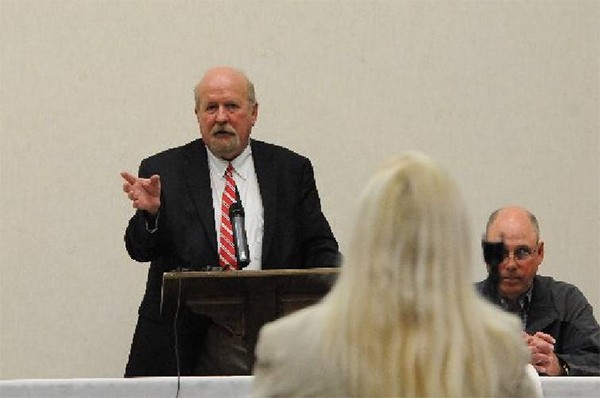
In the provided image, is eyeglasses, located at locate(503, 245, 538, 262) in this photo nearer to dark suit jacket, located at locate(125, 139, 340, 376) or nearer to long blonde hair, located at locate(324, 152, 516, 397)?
dark suit jacket, located at locate(125, 139, 340, 376)

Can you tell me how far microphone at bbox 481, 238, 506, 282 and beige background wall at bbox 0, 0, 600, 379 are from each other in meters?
1.32

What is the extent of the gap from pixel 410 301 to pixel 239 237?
2067 mm

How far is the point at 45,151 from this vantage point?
20.5 ft

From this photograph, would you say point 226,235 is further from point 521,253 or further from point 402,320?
point 402,320

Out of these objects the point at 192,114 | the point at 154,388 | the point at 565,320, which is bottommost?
the point at 154,388

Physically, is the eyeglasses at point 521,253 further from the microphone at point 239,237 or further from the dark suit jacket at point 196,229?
the microphone at point 239,237

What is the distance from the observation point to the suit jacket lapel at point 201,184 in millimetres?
4855

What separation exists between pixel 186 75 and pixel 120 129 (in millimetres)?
360

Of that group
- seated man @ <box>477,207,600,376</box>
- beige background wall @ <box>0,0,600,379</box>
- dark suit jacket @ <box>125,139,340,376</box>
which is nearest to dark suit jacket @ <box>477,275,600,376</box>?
seated man @ <box>477,207,600,376</box>

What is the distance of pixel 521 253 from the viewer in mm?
5012

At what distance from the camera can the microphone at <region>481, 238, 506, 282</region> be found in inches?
189

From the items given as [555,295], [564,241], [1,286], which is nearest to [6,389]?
[555,295]

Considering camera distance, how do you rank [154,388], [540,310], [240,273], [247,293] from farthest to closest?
[540,310]
[247,293]
[240,273]
[154,388]

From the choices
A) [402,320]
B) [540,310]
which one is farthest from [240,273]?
[402,320]
